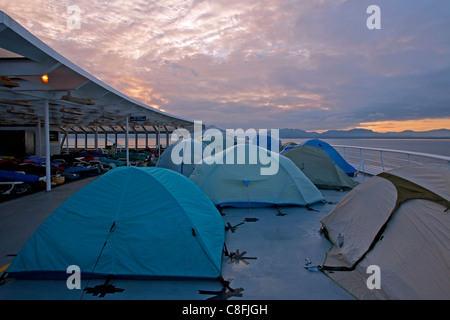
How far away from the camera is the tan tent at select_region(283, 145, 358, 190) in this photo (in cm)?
887

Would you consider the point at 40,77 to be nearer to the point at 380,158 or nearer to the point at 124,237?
the point at 124,237

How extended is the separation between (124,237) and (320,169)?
7576 millimetres

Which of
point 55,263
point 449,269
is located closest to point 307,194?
point 449,269

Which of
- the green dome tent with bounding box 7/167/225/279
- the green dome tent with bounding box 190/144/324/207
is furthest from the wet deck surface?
the green dome tent with bounding box 190/144/324/207

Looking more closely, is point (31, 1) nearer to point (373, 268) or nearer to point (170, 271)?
point (170, 271)

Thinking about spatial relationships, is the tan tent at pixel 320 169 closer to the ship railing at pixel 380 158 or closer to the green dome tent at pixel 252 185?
the ship railing at pixel 380 158

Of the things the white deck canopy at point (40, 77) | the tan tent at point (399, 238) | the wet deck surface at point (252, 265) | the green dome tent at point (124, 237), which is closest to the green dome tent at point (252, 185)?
the wet deck surface at point (252, 265)

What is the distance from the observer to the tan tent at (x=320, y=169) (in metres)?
8.87

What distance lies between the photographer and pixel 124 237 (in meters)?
3.40

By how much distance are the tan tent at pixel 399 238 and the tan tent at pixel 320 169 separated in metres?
4.98

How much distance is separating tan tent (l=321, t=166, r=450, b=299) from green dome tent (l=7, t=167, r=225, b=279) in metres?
1.85

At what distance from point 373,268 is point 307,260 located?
92cm

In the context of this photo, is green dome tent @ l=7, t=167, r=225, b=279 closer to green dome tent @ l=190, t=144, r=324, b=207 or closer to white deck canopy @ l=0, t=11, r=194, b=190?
green dome tent @ l=190, t=144, r=324, b=207

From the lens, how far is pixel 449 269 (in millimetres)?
2432
